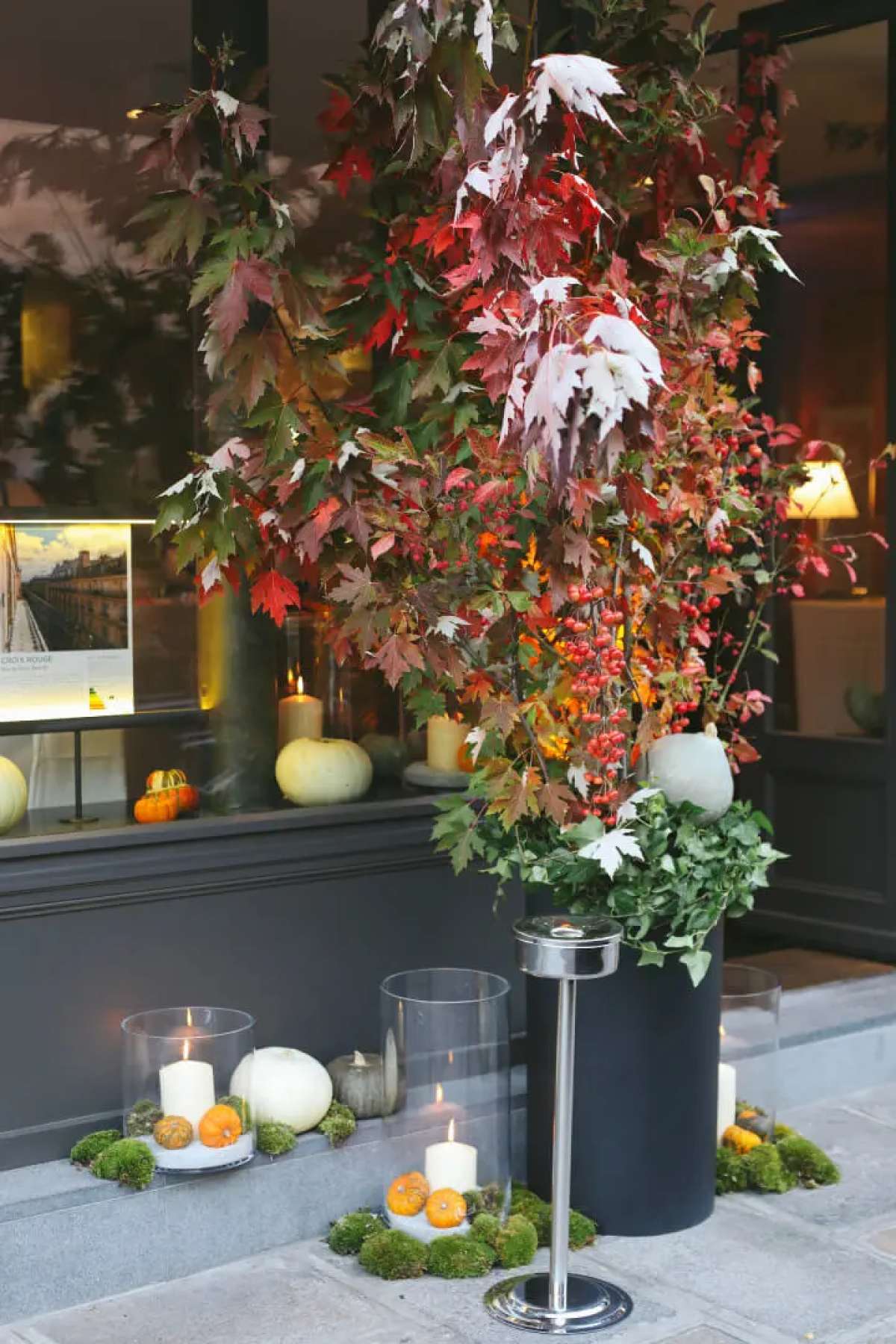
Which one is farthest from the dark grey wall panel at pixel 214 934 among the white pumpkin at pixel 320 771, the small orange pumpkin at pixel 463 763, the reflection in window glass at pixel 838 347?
the reflection in window glass at pixel 838 347

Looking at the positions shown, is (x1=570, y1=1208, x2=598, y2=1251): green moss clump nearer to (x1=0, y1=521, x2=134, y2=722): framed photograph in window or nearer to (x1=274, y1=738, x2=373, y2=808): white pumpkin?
(x1=274, y1=738, x2=373, y2=808): white pumpkin

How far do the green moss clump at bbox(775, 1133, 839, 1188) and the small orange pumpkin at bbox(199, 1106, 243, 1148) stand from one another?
4.78ft

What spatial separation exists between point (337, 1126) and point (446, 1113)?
0.33m

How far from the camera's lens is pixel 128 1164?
3.76m

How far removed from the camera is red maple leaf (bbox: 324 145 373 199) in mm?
4320

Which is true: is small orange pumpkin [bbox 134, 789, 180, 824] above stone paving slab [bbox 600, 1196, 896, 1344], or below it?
above

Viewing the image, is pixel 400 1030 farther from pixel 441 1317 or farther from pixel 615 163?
pixel 615 163

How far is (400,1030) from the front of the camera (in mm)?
3891

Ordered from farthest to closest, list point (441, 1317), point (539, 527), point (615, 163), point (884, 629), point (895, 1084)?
1. point (884, 629)
2. point (895, 1084)
3. point (615, 163)
4. point (539, 527)
5. point (441, 1317)

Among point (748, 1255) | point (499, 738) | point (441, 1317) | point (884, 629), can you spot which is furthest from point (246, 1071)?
point (884, 629)

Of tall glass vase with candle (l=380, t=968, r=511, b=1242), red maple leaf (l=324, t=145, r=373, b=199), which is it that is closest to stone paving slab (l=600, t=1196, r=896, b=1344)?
tall glass vase with candle (l=380, t=968, r=511, b=1242)

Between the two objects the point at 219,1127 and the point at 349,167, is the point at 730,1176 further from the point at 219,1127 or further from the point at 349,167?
the point at 349,167

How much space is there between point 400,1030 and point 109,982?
0.71m

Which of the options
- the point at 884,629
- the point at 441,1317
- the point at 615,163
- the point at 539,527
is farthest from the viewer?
the point at 884,629
